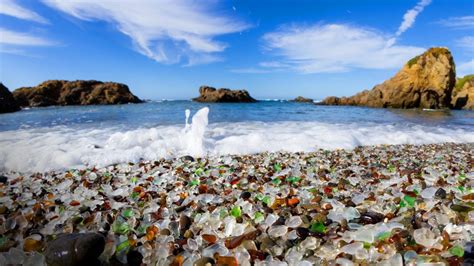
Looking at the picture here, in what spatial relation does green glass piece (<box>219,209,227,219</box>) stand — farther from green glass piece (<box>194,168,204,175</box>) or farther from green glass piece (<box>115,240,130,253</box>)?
green glass piece (<box>194,168,204,175</box>)

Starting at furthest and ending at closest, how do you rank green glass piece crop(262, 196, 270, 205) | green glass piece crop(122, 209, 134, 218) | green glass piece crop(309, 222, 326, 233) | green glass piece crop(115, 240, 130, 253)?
1. green glass piece crop(262, 196, 270, 205)
2. green glass piece crop(122, 209, 134, 218)
3. green glass piece crop(309, 222, 326, 233)
4. green glass piece crop(115, 240, 130, 253)

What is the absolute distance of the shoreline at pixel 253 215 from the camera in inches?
68.6

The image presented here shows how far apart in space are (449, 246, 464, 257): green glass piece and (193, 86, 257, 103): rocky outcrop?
54785mm

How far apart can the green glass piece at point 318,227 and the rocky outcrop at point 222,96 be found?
54255mm

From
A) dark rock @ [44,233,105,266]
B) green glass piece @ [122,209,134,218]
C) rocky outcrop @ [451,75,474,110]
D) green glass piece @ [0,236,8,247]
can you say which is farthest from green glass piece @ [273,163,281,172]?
rocky outcrop @ [451,75,474,110]

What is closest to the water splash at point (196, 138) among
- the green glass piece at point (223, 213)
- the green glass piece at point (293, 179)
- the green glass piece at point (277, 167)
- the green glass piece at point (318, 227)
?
the green glass piece at point (277, 167)

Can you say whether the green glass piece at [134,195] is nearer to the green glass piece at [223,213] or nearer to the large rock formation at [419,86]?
the green glass piece at [223,213]

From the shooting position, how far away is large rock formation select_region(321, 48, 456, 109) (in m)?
41.2

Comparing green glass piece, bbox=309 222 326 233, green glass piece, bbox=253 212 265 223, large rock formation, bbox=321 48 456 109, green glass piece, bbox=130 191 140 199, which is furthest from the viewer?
large rock formation, bbox=321 48 456 109

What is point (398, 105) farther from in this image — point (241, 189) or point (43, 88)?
point (43, 88)

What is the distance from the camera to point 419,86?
4247cm

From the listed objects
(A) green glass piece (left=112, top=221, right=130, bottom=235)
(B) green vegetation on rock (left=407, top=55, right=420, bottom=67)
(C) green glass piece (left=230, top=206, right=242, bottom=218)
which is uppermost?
(B) green vegetation on rock (left=407, top=55, right=420, bottom=67)

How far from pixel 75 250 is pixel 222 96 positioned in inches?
2151

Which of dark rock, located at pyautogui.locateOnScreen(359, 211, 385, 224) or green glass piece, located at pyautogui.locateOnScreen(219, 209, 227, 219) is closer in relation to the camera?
dark rock, located at pyautogui.locateOnScreen(359, 211, 385, 224)
